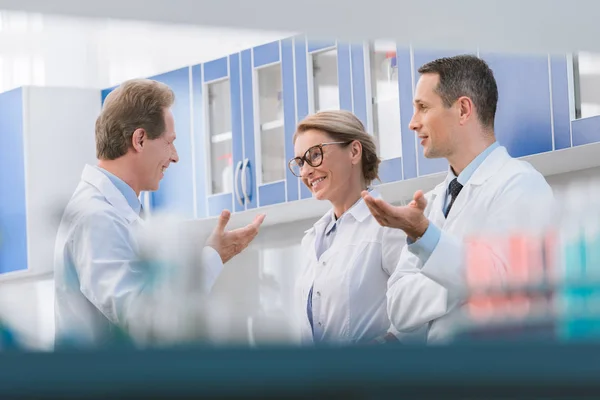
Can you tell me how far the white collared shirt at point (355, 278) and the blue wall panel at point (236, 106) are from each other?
2.17 metres

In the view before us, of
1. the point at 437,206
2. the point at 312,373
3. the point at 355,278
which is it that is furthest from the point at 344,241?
the point at 312,373

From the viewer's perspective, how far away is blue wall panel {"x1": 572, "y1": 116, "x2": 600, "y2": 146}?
2.24 m

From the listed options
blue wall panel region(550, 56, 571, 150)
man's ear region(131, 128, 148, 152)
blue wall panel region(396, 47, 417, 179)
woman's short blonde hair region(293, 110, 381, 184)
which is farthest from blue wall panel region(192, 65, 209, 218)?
man's ear region(131, 128, 148, 152)

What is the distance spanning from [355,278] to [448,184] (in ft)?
0.56

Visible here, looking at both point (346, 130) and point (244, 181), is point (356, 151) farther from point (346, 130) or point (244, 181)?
point (244, 181)

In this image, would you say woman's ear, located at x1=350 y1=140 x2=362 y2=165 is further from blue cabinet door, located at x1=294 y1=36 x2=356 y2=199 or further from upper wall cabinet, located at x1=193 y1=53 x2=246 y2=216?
upper wall cabinet, located at x1=193 y1=53 x2=246 y2=216

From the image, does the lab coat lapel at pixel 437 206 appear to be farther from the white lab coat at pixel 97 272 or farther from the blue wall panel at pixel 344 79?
the blue wall panel at pixel 344 79

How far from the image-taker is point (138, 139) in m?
1.05

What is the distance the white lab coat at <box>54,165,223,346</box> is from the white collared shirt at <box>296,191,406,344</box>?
1.84 feet

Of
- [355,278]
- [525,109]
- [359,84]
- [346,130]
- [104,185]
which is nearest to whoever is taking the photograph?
[104,185]

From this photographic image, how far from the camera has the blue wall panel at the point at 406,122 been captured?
9.21ft

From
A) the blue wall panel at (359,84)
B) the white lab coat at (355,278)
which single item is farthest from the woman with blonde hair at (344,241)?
the blue wall panel at (359,84)

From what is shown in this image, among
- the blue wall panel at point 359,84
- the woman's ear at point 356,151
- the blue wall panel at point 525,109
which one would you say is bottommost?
the woman's ear at point 356,151

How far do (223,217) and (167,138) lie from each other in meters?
0.09
